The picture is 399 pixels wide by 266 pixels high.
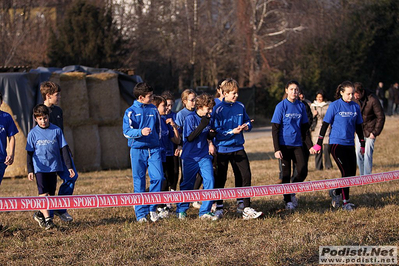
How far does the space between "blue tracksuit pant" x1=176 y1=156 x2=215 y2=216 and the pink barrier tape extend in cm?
86

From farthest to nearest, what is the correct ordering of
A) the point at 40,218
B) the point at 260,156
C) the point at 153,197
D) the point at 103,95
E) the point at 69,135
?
the point at 260,156, the point at 103,95, the point at 69,135, the point at 40,218, the point at 153,197

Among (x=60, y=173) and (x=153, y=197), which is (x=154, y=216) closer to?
(x=153, y=197)

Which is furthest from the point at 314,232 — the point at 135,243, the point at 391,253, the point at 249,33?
the point at 249,33

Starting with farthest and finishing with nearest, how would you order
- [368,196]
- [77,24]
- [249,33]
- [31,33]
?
[249,33], [31,33], [77,24], [368,196]

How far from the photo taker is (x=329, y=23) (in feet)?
127

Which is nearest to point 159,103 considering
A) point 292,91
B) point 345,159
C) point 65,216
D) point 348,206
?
point 292,91

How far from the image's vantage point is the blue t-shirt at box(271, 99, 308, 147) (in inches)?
320

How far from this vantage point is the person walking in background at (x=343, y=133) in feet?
26.8

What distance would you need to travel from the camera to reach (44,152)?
7207 mm

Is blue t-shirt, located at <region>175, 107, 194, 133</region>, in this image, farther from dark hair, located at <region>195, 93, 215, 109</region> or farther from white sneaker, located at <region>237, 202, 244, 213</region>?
white sneaker, located at <region>237, 202, 244, 213</region>

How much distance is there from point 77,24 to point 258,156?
12851 millimetres

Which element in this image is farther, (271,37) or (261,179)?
(271,37)

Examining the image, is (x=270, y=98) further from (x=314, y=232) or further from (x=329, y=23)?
(x=314, y=232)

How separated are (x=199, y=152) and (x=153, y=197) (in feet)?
4.57
